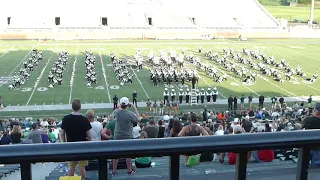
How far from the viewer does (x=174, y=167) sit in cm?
161

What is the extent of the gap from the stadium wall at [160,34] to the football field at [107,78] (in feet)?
13.3

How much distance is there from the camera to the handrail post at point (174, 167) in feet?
5.19

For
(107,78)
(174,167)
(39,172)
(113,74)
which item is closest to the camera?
(174,167)

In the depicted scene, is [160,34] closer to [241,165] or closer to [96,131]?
[96,131]

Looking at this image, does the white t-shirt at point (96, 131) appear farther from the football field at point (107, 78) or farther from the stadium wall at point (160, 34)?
the stadium wall at point (160, 34)

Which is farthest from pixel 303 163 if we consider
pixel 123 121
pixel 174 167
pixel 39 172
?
pixel 123 121

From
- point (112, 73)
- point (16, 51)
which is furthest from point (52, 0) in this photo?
point (112, 73)

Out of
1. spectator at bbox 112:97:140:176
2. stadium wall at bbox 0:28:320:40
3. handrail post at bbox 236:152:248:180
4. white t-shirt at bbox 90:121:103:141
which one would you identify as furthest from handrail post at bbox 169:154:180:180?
stadium wall at bbox 0:28:320:40

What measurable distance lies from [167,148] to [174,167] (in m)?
0.13

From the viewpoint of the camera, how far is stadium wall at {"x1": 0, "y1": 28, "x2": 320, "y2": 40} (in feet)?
146

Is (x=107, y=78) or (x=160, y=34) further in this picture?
(x=160, y=34)

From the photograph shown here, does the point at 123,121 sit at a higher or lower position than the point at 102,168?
lower

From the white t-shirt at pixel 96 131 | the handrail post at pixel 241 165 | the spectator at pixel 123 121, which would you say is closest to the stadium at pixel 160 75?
the handrail post at pixel 241 165

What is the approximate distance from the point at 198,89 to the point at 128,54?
12231 mm
